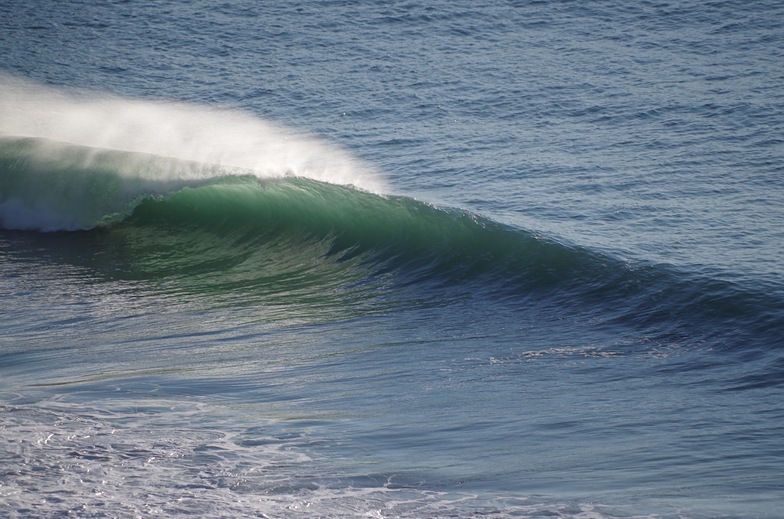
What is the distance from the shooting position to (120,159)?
15.1 meters

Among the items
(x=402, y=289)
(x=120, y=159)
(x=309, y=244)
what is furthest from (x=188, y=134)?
(x=402, y=289)

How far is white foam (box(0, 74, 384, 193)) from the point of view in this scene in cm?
1552

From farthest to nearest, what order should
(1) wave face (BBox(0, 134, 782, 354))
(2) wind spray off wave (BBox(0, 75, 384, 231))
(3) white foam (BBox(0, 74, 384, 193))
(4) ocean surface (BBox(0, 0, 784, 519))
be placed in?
(3) white foam (BBox(0, 74, 384, 193)) → (2) wind spray off wave (BBox(0, 75, 384, 231)) → (1) wave face (BBox(0, 134, 782, 354)) → (4) ocean surface (BBox(0, 0, 784, 519))

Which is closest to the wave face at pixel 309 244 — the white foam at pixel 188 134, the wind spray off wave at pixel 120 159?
the wind spray off wave at pixel 120 159

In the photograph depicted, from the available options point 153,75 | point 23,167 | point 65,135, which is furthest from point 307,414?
point 153,75

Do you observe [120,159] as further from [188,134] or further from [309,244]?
[309,244]

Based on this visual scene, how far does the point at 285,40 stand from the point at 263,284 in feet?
59.4

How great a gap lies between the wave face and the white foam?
515 millimetres

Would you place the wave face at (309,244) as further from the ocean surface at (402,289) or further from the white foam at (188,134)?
the white foam at (188,134)

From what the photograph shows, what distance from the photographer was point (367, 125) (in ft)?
67.1

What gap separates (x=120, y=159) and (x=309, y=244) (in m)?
4.03

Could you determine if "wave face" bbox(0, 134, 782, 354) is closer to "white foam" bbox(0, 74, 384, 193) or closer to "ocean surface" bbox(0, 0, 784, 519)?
"ocean surface" bbox(0, 0, 784, 519)

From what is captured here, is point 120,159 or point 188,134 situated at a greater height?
point 188,134

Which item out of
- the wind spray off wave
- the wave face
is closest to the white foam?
the wind spray off wave
